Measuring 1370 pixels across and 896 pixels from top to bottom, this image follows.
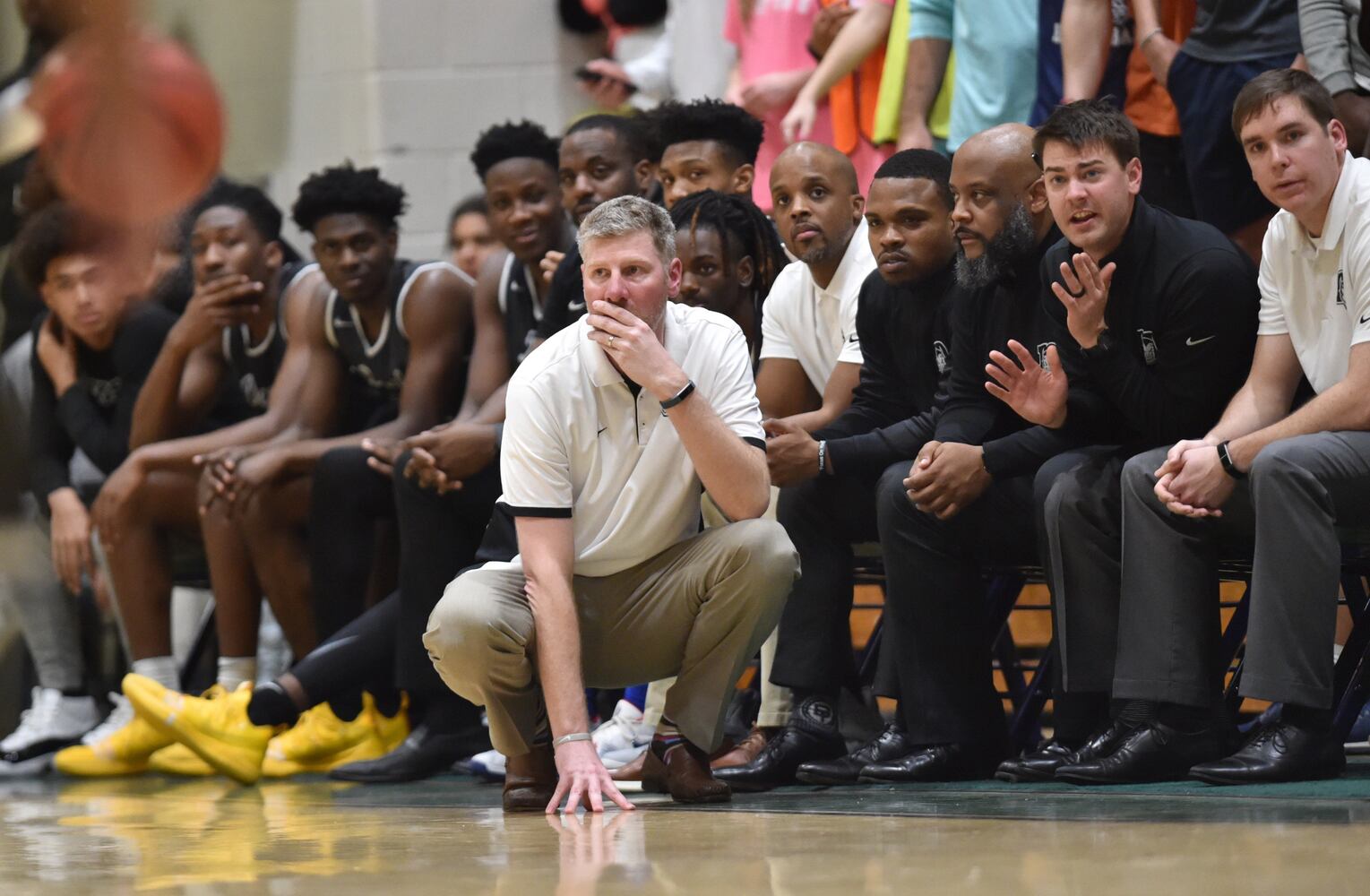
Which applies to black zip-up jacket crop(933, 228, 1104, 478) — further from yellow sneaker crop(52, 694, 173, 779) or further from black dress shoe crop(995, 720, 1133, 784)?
yellow sneaker crop(52, 694, 173, 779)

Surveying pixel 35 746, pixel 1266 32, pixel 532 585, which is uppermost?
pixel 1266 32

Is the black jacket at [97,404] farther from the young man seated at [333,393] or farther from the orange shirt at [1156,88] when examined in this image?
the orange shirt at [1156,88]

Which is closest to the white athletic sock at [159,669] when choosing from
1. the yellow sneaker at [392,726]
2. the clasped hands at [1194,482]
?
the yellow sneaker at [392,726]

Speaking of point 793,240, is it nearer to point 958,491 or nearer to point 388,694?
point 958,491

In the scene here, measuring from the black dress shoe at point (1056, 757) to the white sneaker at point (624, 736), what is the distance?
1006 mm

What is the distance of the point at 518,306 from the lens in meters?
5.11

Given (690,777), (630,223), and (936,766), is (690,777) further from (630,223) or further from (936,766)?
(630,223)

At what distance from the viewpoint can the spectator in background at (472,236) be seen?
680cm

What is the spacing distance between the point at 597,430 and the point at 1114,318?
108cm

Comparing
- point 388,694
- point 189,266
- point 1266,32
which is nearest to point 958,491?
point 1266,32

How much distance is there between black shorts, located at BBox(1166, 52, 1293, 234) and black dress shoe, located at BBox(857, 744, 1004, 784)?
1466 mm

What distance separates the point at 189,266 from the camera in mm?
6426

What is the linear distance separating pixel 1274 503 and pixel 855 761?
1053 millimetres

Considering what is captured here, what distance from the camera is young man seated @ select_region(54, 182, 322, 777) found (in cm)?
536
